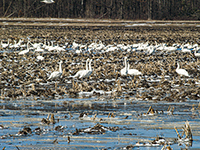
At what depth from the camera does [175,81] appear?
47.0 ft

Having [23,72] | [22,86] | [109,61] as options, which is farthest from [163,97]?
[109,61]

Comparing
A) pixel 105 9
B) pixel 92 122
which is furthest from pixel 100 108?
pixel 105 9

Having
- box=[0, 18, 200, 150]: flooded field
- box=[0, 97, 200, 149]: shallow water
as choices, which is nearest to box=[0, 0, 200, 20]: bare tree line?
box=[0, 18, 200, 150]: flooded field

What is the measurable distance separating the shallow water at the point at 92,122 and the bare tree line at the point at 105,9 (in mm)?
69254

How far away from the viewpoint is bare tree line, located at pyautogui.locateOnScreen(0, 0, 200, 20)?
80.6 metres

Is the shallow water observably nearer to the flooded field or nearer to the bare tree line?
the flooded field

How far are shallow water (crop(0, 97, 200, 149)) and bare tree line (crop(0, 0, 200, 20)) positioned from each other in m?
69.3

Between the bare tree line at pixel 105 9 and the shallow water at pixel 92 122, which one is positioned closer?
the shallow water at pixel 92 122

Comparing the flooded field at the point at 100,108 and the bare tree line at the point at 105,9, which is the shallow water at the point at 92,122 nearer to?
the flooded field at the point at 100,108

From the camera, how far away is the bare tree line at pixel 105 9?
80562mm

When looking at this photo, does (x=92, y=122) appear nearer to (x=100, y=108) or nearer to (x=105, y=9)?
(x=100, y=108)

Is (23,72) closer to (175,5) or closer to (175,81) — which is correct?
(175,81)

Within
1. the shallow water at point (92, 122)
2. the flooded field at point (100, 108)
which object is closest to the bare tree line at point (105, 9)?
the flooded field at point (100, 108)

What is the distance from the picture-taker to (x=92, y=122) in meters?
8.80
